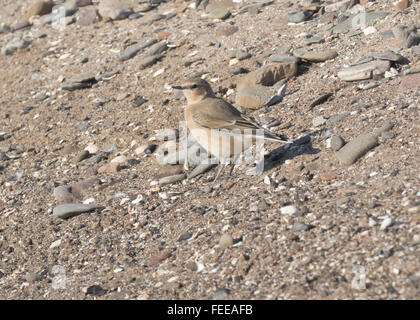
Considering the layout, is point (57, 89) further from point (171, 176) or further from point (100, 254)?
point (100, 254)

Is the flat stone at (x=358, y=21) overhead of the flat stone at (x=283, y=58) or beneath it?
overhead

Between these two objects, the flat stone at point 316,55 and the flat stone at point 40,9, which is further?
the flat stone at point 40,9

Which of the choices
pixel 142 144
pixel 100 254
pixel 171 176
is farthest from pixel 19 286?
pixel 142 144

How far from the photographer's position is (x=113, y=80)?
31.4 ft

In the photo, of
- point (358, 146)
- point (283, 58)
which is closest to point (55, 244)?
point (358, 146)

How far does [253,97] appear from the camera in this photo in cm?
789

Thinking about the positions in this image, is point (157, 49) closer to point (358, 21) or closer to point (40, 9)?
point (358, 21)

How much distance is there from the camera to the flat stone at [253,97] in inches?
310

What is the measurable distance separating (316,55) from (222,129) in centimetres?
221

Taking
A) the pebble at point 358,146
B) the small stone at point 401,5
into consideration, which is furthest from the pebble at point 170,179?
the small stone at point 401,5

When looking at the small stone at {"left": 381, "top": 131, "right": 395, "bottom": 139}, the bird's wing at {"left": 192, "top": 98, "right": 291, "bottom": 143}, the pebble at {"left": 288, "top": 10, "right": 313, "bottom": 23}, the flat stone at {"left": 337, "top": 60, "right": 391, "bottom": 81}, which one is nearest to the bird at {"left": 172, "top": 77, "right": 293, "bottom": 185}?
the bird's wing at {"left": 192, "top": 98, "right": 291, "bottom": 143}

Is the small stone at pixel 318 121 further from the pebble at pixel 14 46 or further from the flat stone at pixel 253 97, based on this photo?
the pebble at pixel 14 46

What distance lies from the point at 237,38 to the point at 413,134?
12.8 feet

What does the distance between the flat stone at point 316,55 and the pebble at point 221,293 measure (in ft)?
13.8
